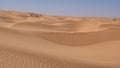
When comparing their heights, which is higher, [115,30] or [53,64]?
[53,64]

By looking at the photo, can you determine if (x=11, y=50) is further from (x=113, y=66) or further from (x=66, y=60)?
(x=113, y=66)

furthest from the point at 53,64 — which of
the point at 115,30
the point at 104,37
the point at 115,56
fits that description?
the point at 115,30

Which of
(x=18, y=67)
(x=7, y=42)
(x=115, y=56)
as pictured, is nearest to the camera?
(x=18, y=67)

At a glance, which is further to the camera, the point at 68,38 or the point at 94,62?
the point at 68,38

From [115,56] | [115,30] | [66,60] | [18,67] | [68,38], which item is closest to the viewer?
[18,67]

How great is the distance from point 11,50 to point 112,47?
2356mm

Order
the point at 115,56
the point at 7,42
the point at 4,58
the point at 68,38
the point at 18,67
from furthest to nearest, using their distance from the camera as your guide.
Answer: the point at 68,38
the point at 115,56
the point at 7,42
the point at 4,58
the point at 18,67

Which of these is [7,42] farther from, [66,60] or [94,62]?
[94,62]

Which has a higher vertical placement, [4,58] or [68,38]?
[4,58]

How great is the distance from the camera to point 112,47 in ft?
16.7

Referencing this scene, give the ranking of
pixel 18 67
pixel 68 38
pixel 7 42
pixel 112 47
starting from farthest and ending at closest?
1. pixel 68 38
2. pixel 112 47
3. pixel 7 42
4. pixel 18 67

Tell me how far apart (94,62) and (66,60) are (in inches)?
17.1

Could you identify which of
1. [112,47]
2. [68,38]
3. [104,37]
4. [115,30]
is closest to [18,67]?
[112,47]

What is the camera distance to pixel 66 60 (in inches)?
132
